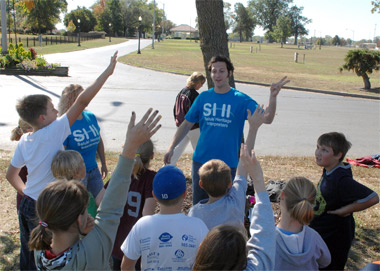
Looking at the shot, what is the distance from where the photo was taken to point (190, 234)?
7.16 feet

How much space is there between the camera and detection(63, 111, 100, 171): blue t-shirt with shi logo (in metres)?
3.77

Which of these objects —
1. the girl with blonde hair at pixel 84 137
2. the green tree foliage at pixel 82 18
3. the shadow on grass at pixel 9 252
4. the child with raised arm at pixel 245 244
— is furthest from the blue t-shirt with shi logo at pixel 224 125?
the green tree foliage at pixel 82 18

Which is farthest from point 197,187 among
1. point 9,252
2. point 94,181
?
point 9,252

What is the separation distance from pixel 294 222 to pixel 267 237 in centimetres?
52

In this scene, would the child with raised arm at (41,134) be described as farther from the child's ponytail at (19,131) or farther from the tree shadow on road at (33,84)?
the tree shadow on road at (33,84)

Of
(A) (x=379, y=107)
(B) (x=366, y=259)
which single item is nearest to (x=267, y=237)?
(B) (x=366, y=259)

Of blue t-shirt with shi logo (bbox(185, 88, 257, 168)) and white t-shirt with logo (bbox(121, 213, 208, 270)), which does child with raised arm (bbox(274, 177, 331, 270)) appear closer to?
white t-shirt with logo (bbox(121, 213, 208, 270))

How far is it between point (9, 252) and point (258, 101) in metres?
12.2

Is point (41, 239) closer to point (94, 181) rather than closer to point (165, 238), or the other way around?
point (165, 238)

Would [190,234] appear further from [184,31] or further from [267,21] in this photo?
[184,31]

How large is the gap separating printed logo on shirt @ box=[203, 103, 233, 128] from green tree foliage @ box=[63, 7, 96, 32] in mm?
92988

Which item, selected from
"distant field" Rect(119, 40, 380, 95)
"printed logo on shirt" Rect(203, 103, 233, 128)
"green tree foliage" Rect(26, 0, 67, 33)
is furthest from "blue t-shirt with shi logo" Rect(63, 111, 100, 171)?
"green tree foliage" Rect(26, 0, 67, 33)

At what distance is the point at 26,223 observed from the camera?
314 cm

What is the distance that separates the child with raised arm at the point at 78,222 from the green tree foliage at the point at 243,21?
12674cm
